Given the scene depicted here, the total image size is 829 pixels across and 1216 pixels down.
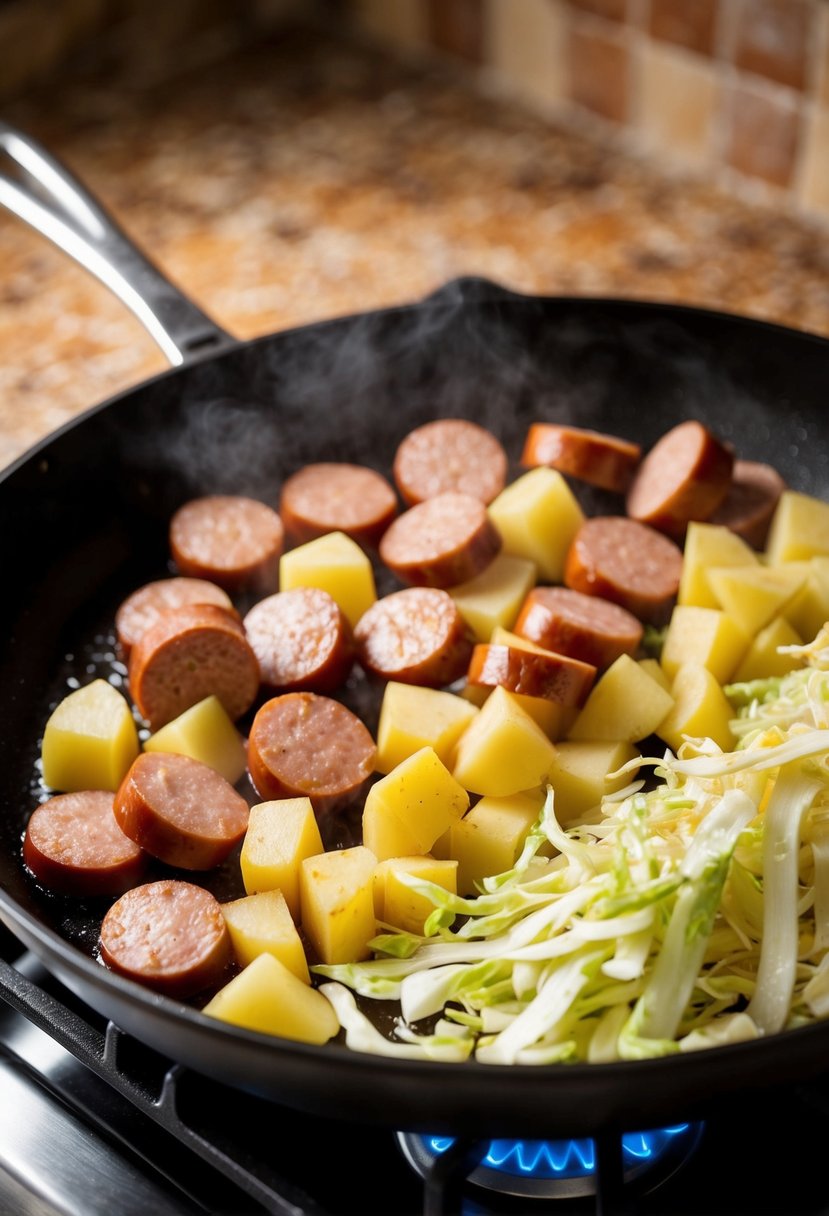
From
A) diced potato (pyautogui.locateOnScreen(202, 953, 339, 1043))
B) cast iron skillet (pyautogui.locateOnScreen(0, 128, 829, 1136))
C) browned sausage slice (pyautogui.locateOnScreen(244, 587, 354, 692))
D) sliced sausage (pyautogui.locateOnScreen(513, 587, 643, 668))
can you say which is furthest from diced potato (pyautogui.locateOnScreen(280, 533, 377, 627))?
diced potato (pyautogui.locateOnScreen(202, 953, 339, 1043))

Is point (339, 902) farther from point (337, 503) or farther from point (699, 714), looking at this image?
point (337, 503)

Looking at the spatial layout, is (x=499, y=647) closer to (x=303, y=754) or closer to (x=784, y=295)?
(x=303, y=754)

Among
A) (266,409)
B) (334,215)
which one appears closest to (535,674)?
(266,409)

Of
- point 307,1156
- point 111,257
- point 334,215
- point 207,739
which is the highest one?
point 111,257

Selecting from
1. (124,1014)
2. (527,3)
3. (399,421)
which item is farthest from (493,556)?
(527,3)

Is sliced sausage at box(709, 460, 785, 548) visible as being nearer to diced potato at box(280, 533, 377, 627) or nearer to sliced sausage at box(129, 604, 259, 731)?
diced potato at box(280, 533, 377, 627)

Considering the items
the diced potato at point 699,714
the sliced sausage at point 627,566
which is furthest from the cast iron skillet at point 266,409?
the diced potato at point 699,714
